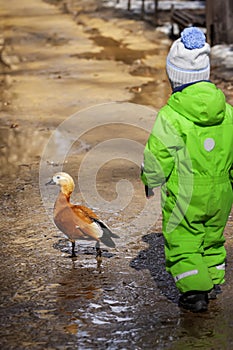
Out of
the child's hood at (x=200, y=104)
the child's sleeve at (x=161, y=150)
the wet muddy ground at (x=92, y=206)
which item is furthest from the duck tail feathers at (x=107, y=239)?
the child's hood at (x=200, y=104)

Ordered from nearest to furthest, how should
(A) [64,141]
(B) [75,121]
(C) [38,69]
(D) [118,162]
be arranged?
1. (D) [118,162]
2. (A) [64,141]
3. (B) [75,121]
4. (C) [38,69]

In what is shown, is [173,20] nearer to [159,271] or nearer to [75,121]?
[75,121]

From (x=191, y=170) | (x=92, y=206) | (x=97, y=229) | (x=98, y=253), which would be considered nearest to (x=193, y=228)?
(x=191, y=170)

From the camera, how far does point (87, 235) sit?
18.8 ft

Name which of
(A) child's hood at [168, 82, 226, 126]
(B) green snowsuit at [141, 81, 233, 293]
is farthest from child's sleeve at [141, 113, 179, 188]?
(A) child's hood at [168, 82, 226, 126]

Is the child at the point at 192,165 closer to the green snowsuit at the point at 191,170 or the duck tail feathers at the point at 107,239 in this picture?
the green snowsuit at the point at 191,170

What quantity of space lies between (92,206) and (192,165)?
233 centimetres

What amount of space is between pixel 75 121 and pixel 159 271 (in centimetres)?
485

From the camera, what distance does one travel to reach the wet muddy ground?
483 centimetres

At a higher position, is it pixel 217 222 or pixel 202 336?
pixel 217 222

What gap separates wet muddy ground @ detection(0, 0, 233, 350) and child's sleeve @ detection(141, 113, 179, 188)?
2.83ft

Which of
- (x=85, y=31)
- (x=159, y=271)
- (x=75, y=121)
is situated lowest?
(x=85, y=31)

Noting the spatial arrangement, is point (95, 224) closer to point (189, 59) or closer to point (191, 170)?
point (191, 170)

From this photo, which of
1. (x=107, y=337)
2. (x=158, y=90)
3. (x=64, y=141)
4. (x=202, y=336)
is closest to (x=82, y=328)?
(x=107, y=337)
